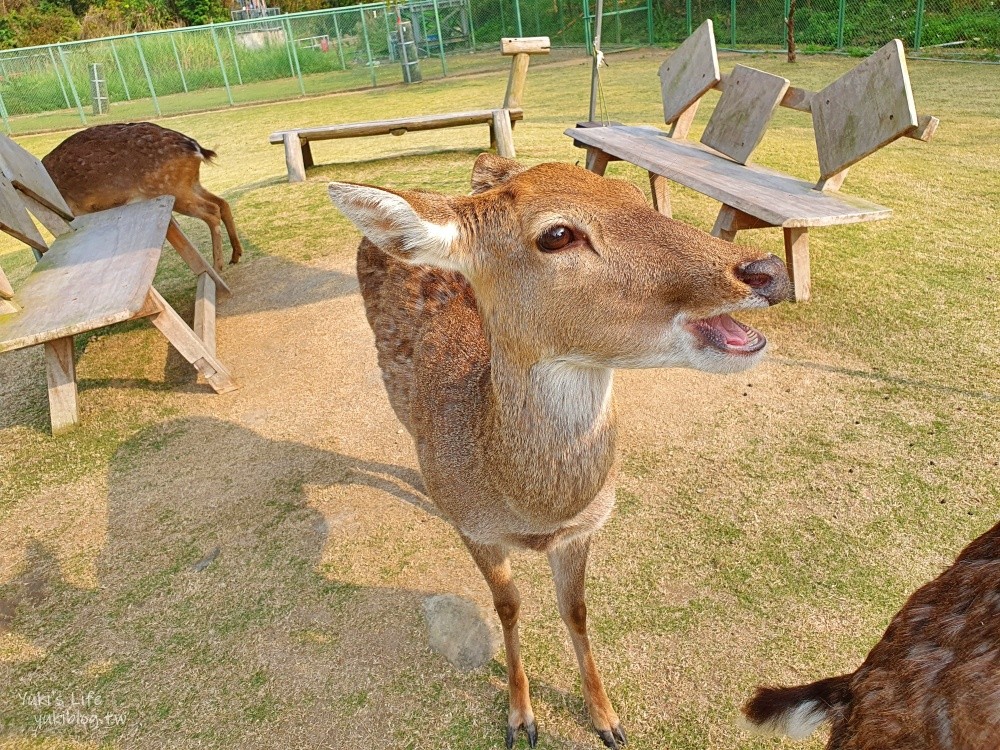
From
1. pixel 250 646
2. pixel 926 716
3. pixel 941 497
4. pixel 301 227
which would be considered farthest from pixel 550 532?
pixel 301 227

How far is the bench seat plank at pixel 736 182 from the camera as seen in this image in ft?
12.1

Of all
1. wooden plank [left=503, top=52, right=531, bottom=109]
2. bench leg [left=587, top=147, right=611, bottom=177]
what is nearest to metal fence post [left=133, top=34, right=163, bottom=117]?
wooden plank [left=503, top=52, right=531, bottom=109]

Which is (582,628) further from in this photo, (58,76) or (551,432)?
(58,76)

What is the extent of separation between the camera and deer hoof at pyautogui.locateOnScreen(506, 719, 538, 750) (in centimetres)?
221

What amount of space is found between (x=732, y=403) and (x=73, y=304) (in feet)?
11.9

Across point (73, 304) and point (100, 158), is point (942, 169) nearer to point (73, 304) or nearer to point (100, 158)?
point (73, 304)

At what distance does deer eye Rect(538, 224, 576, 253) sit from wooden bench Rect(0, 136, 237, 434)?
A: 8.72ft

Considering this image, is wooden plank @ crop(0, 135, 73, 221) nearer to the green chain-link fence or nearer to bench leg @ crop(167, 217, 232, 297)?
bench leg @ crop(167, 217, 232, 297)

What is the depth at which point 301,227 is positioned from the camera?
23.0 ft

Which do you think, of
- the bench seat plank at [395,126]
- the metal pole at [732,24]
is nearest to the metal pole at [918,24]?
the metal pole at [732,24]

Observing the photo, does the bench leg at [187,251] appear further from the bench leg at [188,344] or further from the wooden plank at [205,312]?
the bench leg at [188,344]

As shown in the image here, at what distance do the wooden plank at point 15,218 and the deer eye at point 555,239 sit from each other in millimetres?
3963

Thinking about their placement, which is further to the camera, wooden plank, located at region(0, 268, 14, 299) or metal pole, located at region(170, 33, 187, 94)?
metal pole, located at region(170, 33, 187, 94)

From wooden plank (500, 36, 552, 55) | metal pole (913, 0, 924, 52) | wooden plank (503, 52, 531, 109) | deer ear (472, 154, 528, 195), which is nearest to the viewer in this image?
deer ear (472, 154, 528, 195)
